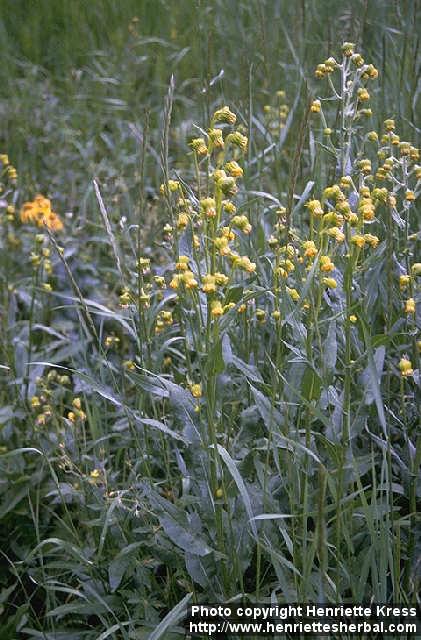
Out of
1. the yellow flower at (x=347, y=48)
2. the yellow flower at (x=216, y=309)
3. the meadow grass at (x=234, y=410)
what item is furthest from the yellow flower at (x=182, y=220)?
the yellow flower at (x=347, y=48)

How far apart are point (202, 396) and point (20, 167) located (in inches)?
91.1

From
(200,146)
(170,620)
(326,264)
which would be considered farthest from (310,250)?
(170,620)

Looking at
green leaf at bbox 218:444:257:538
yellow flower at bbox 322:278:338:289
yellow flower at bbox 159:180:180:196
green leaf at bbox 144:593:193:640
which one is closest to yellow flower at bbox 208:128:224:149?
yellow flower at bbox 159:180:180:196

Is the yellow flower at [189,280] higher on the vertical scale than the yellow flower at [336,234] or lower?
lower

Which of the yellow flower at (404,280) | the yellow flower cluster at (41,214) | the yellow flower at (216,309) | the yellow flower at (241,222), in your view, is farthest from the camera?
the yellow flower cluster at (41,214)

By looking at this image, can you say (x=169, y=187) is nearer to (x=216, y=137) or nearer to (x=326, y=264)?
(x=216, y=137)

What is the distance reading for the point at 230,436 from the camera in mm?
1938

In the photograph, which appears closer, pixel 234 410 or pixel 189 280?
pixel 189 280

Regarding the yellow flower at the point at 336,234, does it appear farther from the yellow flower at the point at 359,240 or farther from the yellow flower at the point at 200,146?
the yellow flower at the point at 200,146

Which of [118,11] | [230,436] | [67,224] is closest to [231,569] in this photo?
[230,436]

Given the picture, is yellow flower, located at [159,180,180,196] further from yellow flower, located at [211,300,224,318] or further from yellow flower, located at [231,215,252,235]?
yellow flower, located at [211,300,224,318]

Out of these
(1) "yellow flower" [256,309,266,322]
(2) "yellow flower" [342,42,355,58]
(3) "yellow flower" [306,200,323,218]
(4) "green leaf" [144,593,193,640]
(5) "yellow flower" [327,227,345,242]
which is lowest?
(4) "green leaf" [144,593,193,640]

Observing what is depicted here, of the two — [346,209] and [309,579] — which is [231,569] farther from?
[346,209]

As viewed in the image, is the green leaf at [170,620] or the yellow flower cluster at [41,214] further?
the yellow flower cluster at [41,214]
